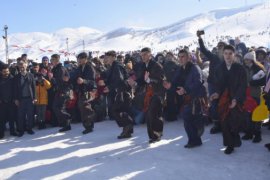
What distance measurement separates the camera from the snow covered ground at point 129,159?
19.6 ft

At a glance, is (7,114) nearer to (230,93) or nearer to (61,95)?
(61,95)

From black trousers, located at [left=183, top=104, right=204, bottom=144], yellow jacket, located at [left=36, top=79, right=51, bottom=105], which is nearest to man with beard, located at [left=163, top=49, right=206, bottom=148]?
black trousers, located at [left=183, top=104, right=204, bottom=144]

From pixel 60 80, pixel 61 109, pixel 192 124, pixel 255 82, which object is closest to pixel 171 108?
pixel 192 124

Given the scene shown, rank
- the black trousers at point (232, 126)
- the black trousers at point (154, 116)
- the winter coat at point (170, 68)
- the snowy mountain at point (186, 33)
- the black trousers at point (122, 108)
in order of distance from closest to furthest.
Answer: the black trousers at point (232, 126), the black trousers at point (154, 116), the black trousers at point (122, 108), the winter coat at point (170, 68), the snowy mountain at point (186, 33)

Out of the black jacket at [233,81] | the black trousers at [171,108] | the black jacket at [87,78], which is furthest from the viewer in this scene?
the black trousers at [171,108]

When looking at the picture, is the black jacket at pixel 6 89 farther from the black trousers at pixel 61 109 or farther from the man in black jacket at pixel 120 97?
the man in black jacket at pixel 120 97

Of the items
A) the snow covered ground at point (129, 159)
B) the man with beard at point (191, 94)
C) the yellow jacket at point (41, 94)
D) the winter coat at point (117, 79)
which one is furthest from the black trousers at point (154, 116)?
the yellow jacket at point (41, 94)

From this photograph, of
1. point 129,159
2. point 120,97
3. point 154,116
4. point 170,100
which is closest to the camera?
point 129,159

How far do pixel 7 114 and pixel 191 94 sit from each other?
198 inches

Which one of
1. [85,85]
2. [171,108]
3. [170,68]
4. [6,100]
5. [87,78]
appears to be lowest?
[171,108]

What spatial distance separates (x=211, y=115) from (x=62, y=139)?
3484 mm

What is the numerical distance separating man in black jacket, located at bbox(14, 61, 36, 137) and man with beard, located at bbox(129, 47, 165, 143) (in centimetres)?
291

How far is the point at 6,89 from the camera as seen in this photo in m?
9.16

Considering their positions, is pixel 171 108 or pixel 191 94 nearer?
pixel 191 94
